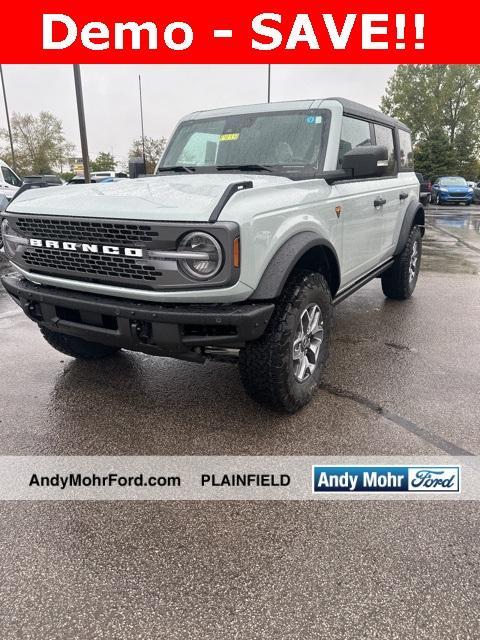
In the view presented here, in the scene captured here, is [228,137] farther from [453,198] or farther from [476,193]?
[476,193]

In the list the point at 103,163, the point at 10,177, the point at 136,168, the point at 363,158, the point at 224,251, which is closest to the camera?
the point at 224,251

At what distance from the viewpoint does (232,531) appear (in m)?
2.20

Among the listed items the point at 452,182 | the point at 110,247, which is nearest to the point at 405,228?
the point at 110,247

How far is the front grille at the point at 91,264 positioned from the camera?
2.65 m

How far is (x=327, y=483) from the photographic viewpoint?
2.54m

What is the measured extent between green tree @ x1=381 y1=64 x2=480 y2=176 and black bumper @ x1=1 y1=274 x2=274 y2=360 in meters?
43.7

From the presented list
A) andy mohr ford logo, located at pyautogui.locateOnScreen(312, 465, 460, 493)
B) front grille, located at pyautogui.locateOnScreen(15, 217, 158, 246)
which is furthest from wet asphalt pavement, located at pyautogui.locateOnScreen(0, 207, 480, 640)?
front grille, located at pyautogui.locateOnScreen(15, 217, 158, 246)

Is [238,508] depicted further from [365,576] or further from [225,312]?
[225,312]

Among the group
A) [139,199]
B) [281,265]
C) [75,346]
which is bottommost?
[75,346]

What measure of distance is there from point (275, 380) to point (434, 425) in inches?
41.2

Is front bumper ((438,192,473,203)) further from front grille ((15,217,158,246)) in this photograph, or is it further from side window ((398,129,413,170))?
front grille ((15,217,158,246))

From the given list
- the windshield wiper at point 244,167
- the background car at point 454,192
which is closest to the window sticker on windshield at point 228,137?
the windshield wiper at point 244,167

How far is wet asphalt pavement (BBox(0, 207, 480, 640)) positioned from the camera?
1755 millimetres

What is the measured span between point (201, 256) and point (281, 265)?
0.47 meters
